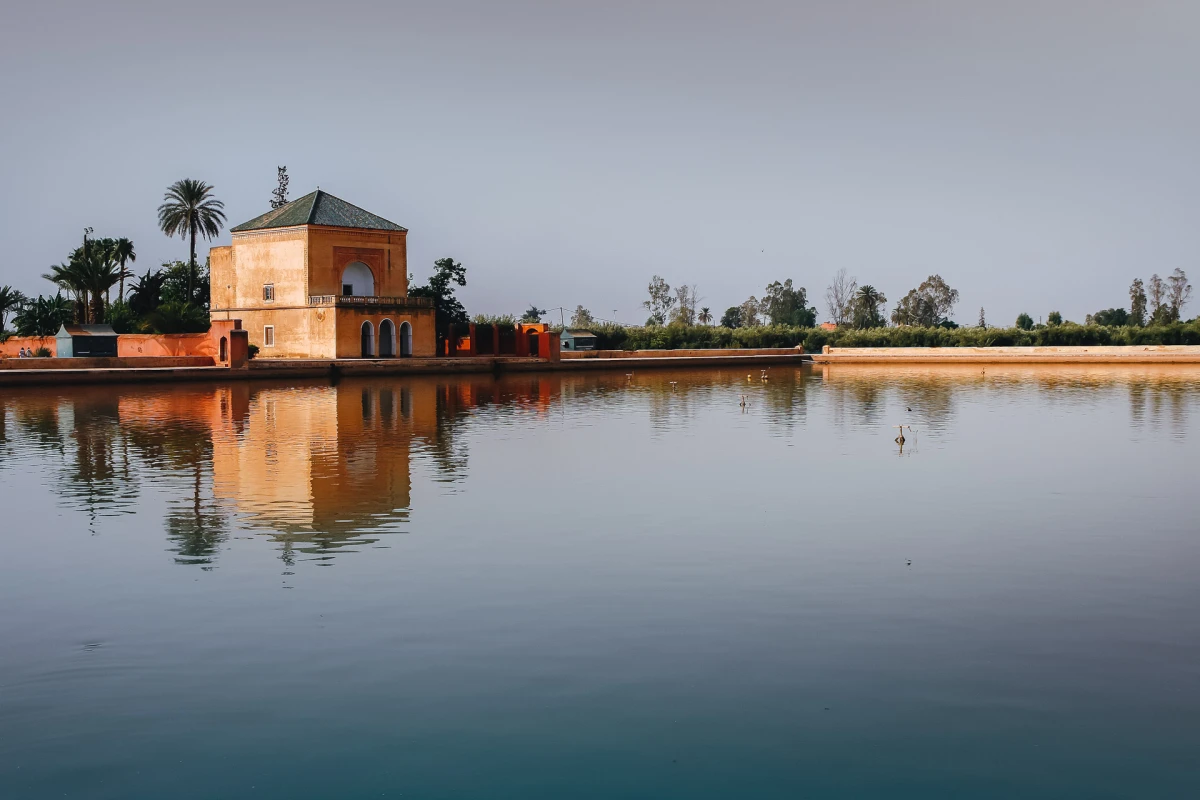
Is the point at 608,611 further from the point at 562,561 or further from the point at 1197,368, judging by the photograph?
the point at 1197,368

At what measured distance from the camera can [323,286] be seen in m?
49.4

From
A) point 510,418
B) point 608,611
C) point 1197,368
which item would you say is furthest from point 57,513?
point 1197,368

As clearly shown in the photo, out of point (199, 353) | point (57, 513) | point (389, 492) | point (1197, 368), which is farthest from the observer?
point (1197, 368)

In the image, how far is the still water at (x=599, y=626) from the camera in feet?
18.1

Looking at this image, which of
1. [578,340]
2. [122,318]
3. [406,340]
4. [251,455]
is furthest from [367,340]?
[251,455]

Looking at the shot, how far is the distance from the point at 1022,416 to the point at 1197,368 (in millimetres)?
32246

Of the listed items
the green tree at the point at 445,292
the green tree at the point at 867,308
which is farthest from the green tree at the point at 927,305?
the green tree at the point at 445,292

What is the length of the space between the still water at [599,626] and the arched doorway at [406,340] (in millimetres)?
33472

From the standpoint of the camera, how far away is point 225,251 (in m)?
53.7

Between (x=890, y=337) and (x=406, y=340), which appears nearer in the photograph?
(x=406, y=340)

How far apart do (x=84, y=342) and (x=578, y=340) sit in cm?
2745

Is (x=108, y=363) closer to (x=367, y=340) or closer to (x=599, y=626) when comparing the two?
(x=367, y=340)

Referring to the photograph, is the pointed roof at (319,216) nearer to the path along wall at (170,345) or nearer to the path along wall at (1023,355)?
the path along wall at (170,345)

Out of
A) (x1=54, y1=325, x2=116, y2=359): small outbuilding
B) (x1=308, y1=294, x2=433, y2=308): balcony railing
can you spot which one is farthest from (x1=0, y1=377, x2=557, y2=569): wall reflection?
(x1=308, y1=294, x2=433, y2=308): balcony railing
